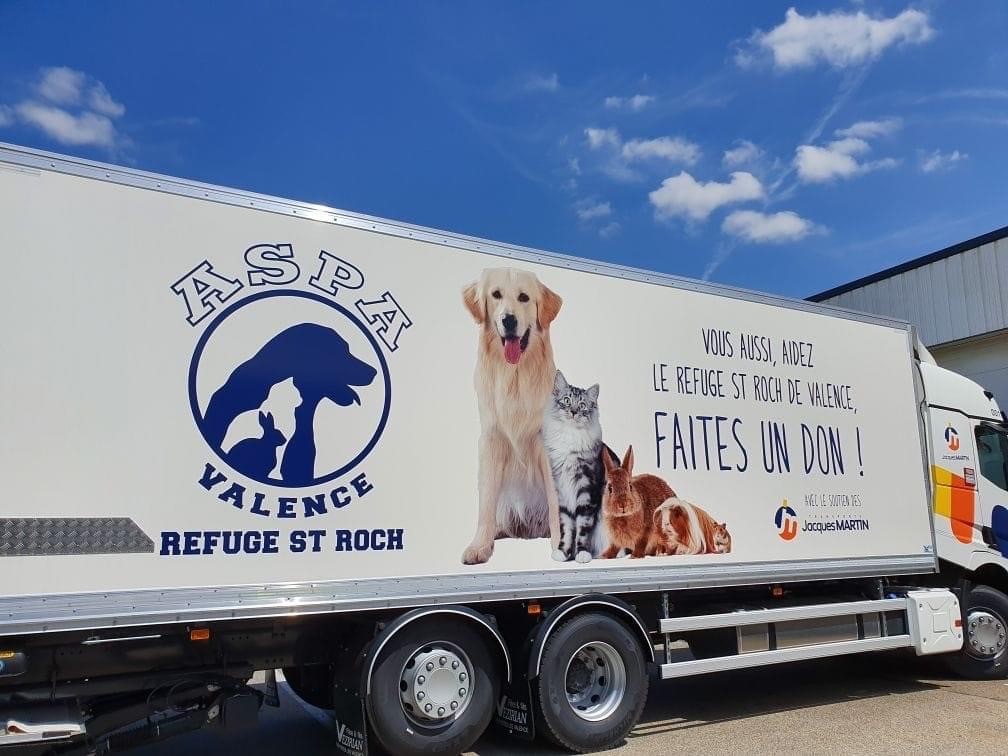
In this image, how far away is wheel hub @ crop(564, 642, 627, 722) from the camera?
6.34 m

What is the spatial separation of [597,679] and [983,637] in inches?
190

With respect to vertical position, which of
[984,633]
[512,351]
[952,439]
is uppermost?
[512,351]

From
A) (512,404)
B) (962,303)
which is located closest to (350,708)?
(512,404)

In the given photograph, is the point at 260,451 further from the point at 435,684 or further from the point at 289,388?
the point at 435,684

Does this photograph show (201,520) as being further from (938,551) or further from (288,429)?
(938,551)

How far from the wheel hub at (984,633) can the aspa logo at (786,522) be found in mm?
2760

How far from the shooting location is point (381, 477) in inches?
217

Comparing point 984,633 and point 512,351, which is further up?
point 512,351

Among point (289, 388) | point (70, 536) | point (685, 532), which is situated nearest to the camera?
point (70, 536)

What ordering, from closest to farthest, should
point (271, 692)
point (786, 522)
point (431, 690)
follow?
point (431, 690)
point (271, 692)
point (786, 522)

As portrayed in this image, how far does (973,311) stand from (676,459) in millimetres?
10156

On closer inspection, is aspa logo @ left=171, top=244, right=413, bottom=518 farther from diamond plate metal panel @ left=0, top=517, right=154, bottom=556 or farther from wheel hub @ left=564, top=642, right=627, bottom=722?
wheel hub @ left=564, top=642, right=627, bottom=722

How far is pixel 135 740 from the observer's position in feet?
16.7

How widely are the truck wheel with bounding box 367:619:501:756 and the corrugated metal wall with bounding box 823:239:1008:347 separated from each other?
1203 cm
